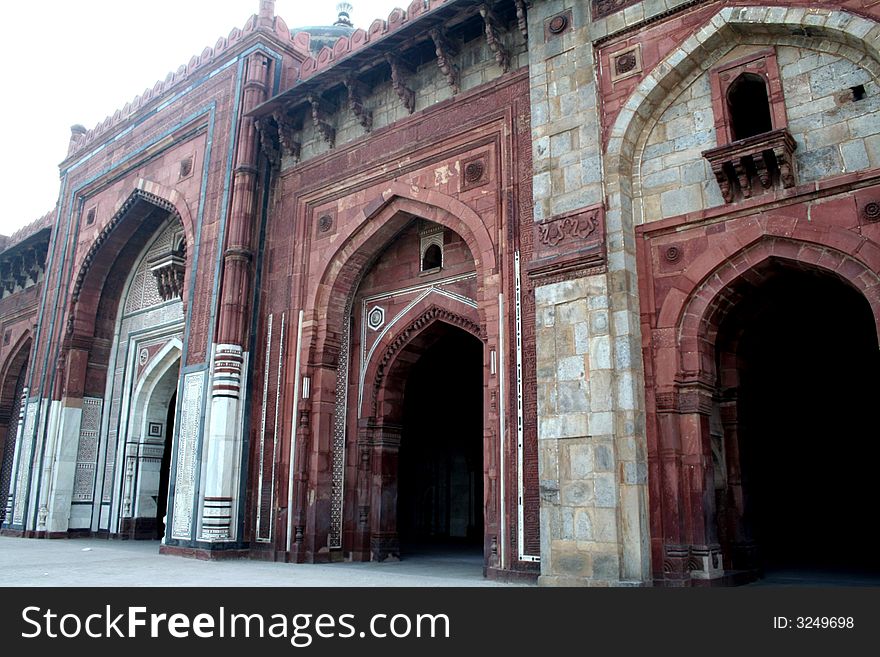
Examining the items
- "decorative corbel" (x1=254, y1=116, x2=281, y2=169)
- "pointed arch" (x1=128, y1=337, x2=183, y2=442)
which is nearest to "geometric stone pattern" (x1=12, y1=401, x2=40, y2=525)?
"pointed arch" (x1=128, y1=337, x2=183, y2=442)

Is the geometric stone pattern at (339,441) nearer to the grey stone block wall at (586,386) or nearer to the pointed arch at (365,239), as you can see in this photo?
the pointed arch at (365,239)

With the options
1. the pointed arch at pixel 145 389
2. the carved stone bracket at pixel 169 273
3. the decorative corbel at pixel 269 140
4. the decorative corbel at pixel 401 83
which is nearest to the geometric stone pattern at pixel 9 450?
the pointed arch at pixel 145 389

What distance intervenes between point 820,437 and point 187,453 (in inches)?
319

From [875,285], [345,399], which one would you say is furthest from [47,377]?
[875,285]

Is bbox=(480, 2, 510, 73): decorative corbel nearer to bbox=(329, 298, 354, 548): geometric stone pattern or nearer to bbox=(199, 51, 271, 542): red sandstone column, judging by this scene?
bbox=(329, 298, 354, 548): geometric stone pattern

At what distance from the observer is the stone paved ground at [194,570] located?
6.33 meters

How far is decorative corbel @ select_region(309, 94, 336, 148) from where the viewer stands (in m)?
9.60

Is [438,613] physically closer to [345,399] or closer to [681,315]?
[681,315]

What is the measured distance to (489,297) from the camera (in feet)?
24.6

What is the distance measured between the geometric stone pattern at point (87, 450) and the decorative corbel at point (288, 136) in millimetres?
5667

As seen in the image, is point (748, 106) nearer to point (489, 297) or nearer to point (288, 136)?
point (489, 297)

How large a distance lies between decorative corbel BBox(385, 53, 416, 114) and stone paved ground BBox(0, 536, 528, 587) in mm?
5125

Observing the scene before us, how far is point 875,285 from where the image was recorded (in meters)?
5.45

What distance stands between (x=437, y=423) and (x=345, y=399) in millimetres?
4269
